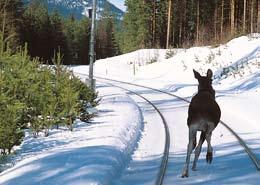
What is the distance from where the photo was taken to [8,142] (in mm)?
10102

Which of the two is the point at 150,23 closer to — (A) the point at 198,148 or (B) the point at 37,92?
(B) the point at 37,92

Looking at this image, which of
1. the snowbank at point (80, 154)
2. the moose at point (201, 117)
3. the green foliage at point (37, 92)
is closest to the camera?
the snowbank at point (80, 154)

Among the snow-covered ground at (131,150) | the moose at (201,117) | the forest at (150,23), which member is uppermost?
the forest at (150,23)

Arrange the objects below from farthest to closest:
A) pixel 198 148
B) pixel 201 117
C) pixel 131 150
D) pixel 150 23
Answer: pixel 150 23 < pixel 131 150 < pixel 198 148 < pixel 201 117

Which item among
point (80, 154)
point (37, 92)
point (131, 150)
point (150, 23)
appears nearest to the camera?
point (80, 154)

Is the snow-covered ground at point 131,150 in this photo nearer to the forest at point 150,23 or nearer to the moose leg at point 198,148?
the moose leg at point 198,148

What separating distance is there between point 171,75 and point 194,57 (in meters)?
2.75

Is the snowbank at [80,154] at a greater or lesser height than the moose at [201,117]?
lesser

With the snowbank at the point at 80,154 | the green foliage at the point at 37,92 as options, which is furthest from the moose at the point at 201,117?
the green foliage at the point at 37,92

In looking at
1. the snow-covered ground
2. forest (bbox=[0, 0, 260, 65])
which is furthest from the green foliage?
forest (bbox=[0, 0, 260, 65])

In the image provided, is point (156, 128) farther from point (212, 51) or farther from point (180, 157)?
point (212, 51)

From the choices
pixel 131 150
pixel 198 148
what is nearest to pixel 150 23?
pixel 131 150

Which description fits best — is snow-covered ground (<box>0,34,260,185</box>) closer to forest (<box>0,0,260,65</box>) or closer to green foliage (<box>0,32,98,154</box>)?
green foliage (<box>0,32,98,154</box>)

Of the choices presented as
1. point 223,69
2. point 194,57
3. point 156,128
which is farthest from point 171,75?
point 156,128
